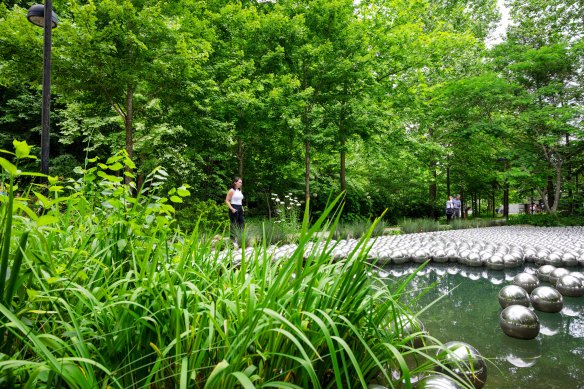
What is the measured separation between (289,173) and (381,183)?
6.71 m

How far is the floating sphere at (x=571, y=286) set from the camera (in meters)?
3.97

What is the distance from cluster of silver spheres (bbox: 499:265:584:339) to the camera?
2.79 meters

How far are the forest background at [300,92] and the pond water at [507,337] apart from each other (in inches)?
216

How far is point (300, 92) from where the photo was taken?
1060 cm

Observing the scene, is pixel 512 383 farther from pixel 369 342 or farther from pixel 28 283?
pixel 28 283

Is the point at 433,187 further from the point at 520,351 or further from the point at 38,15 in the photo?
the point at 38,15

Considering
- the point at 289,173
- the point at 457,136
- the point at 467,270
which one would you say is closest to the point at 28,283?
the point at 467,270

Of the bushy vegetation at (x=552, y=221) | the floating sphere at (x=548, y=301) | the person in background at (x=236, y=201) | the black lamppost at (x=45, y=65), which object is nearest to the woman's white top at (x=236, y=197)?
the person in background at (x=236, y=201)

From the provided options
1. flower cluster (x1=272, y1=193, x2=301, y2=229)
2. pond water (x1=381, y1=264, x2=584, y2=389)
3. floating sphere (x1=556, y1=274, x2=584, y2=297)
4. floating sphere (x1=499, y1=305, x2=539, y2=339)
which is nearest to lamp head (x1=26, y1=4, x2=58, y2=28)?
flower cluster (x1=272, y1=193, x2=301, y2=229)

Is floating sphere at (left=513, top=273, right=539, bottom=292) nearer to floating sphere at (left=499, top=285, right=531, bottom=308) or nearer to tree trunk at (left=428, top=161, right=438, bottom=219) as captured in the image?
floating sphere at (left=499, top=285, right=531, bottom=308)

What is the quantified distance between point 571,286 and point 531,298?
95 centimetres

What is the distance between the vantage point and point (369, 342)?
144 cm

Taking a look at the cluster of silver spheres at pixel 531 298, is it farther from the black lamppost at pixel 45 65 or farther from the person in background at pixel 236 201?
the black lamppost at pixel 45 65

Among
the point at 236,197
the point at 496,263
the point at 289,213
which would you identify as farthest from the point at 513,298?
the point at 289,213
